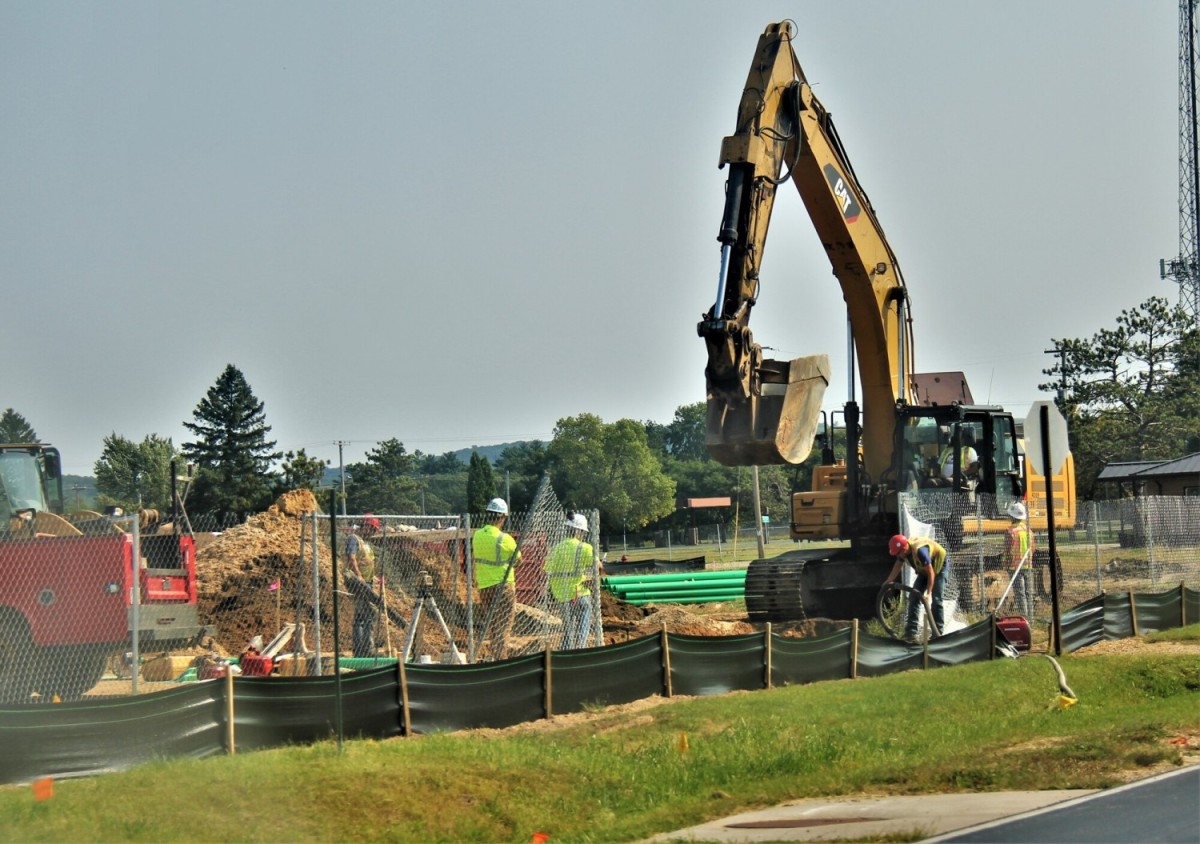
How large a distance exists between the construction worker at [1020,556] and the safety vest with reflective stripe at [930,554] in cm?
285

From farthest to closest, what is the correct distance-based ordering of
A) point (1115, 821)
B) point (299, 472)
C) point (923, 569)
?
point (299, 472)
point (923, 569)
point (1115, 821)

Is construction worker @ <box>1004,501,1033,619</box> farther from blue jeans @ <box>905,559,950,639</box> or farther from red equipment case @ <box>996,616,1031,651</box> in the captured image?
red equipment case @ <box>996,616,1031,651</box>

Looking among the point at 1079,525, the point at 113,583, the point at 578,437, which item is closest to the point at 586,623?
the point at 113,583

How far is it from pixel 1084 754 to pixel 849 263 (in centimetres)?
1102

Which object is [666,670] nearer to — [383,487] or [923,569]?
[923,569]

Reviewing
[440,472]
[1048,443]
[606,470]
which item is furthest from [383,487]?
[1048,443]

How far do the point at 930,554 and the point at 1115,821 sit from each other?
987cm

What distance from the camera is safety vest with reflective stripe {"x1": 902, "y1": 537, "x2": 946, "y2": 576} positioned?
17.9 metres

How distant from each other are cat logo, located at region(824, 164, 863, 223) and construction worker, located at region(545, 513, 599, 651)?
6.76 metres

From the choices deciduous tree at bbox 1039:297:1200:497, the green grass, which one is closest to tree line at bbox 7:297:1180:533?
deciduous tree at bbox 1039:297:1200:497

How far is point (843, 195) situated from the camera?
66.6 ft

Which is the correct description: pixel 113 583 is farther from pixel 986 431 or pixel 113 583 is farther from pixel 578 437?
pixel 578 437

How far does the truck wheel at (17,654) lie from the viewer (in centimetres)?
1296

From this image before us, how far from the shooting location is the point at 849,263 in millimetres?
20609
